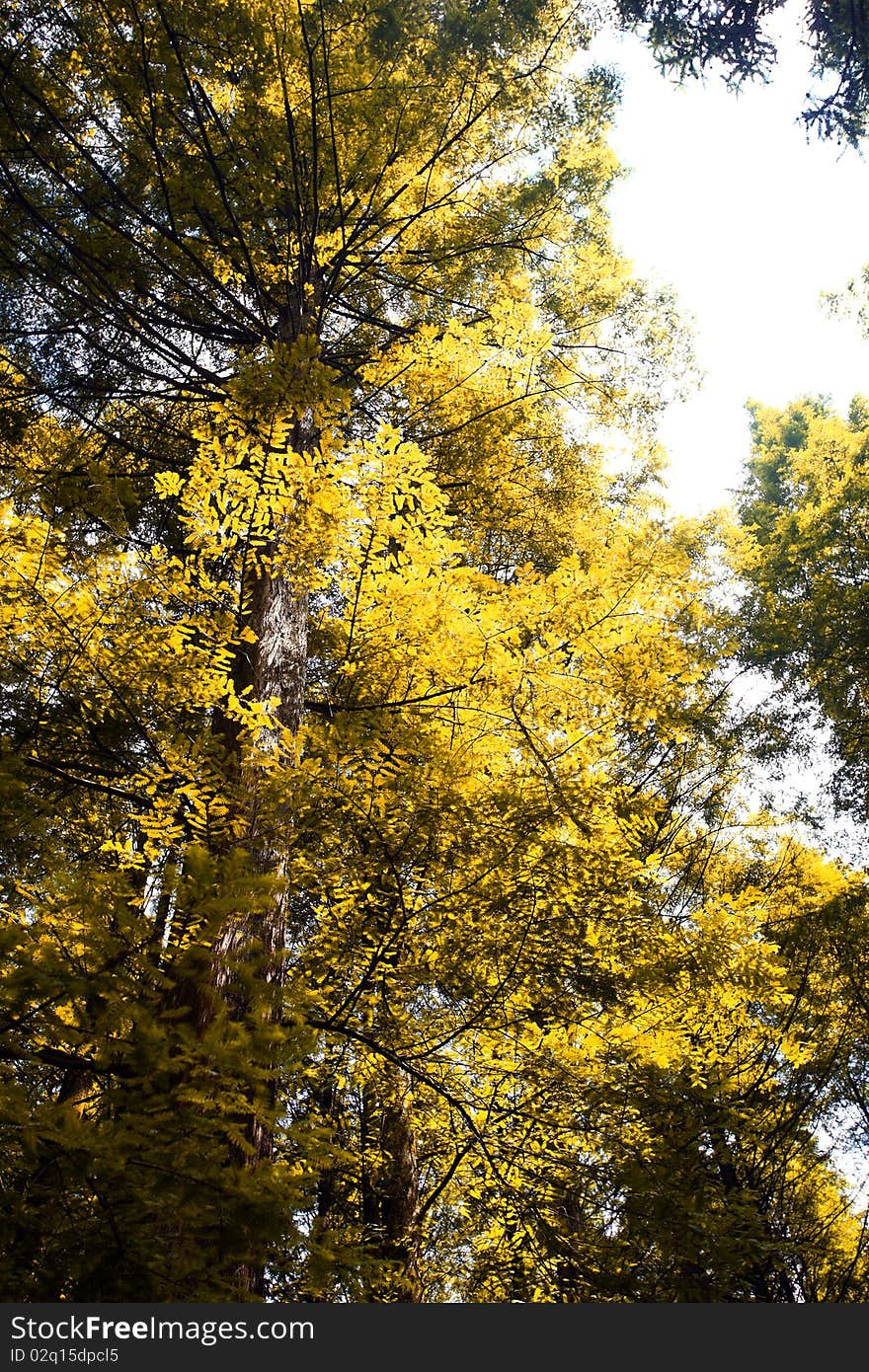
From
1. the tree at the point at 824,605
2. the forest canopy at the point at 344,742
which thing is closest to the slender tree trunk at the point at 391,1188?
the forest canopy at the point at 344,742

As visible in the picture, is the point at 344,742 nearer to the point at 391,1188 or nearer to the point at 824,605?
the point at 391,1188

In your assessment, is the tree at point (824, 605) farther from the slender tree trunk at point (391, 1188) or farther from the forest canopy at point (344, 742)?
the slender tree trunk at point (391, 1188)

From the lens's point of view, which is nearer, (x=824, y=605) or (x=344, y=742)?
(x=344, y=742)

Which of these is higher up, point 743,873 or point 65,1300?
point 743,873

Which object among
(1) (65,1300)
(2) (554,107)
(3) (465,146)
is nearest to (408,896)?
(1) (65,1300)

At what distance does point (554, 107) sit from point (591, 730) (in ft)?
20.0

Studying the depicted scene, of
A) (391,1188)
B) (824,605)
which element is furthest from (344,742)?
(824,605)

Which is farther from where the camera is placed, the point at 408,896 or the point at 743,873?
the point at 743,873

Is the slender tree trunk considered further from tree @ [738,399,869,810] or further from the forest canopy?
tree @ [738,399,869,810]

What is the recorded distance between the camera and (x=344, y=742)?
360 centimetres

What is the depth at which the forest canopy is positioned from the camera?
2498 mm

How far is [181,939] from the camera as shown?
11.6ft

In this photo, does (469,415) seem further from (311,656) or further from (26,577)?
(26,577)

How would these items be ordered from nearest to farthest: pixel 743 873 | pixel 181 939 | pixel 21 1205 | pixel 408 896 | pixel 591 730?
pixel 21 1205 < pixel 181 939 < pixel 408 896 < pixel 591 730 < pixel 743 873
